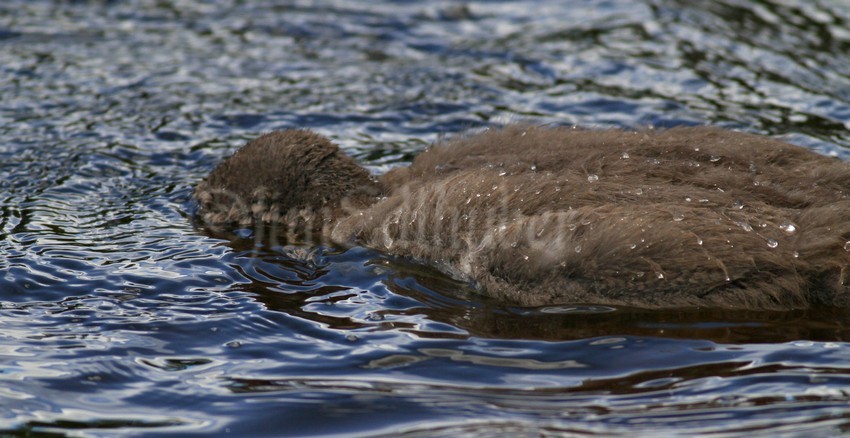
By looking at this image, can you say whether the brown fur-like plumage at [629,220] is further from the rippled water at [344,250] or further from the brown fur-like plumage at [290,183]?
the brown fur-like plumage at [290,183]

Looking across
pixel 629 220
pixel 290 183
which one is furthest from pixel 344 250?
pixel 629 220

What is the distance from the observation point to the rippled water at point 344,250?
526cm

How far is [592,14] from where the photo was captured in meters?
13.8

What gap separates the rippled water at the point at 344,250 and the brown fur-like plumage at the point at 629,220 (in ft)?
0.56

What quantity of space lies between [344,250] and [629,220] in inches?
88.1

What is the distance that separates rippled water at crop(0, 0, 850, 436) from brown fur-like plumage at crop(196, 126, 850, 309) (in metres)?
0.17

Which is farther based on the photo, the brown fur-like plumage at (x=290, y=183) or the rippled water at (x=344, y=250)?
the brown fur-like plumage at (x=290, y=183)

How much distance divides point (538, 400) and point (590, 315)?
3.56 feet

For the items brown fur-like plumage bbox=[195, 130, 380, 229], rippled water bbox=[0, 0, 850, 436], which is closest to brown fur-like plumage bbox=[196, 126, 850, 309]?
rippled water bbox=[0, 0, 850, 436]

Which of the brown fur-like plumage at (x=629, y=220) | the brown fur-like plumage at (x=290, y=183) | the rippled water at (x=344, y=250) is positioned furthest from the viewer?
the brown fur-like plumage at (x=290, y=183)

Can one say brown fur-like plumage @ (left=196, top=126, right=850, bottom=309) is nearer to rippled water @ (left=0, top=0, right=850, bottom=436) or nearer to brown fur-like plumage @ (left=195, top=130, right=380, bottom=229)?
rippled water @ (left=0, top=0, right=850, bottom=436)

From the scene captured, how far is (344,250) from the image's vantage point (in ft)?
24.2

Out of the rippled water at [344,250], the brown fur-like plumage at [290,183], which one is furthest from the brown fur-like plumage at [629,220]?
the brown fur-like plumage at [290,183]

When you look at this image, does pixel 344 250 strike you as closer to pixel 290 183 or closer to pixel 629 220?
pixel 290 183
